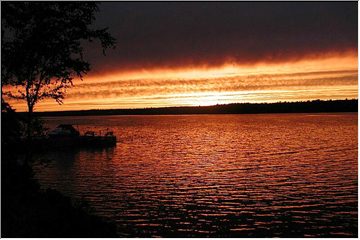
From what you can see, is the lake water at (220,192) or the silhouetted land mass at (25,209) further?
the lake water at (220,192)

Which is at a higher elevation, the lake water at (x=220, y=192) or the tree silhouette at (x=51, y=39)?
the tree silhouette at (x=51, y=39)

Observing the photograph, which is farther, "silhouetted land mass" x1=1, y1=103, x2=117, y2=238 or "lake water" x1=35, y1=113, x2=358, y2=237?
"lake water" x1=35, y1=113, x2=358, y2=237

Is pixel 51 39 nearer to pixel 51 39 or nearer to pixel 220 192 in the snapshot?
pixel 51 39

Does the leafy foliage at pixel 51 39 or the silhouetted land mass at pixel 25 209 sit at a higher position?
the leafy foliage at pixel 51 39

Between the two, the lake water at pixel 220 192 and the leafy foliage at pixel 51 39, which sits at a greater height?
the leafy foliage at pixel 51 39

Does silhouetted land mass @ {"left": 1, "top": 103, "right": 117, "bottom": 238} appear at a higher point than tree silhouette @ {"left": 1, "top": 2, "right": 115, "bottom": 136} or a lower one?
lower

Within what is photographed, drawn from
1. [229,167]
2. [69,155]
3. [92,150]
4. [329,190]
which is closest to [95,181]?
[229,167]

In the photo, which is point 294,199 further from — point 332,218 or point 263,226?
point 263,226

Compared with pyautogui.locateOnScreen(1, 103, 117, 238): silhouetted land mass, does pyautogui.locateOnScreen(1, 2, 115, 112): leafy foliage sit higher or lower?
higher

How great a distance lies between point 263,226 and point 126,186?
61.2 ft

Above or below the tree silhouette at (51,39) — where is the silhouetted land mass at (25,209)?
below

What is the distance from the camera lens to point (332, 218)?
2855 centimetres

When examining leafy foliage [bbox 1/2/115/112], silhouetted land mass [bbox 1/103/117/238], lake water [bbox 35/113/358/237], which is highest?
leafy foliage [bbox 1/2/115/112]

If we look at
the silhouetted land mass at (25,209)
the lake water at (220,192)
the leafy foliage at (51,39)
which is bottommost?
the lake water at (220,192)
